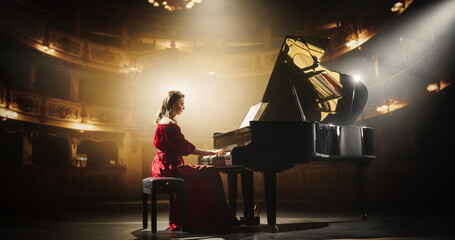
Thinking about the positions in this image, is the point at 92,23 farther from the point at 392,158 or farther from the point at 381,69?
the point at 392,158

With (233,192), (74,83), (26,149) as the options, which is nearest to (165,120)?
(233,192)

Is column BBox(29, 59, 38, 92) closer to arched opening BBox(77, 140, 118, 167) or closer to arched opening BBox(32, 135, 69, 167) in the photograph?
arched opening BBox(32, 135, 69, 167)

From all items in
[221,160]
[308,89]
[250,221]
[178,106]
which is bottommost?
[250,221]

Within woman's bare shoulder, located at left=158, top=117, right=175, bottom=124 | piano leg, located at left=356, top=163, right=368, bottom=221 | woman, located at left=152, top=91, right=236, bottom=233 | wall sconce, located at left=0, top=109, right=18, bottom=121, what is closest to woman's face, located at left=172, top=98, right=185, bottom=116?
woman, located at left=152, top=91, right=236, bottom=233

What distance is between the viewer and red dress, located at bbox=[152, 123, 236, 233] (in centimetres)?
352

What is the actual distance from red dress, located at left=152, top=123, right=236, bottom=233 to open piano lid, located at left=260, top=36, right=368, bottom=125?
3.12 feet

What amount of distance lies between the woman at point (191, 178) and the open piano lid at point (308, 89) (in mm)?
928

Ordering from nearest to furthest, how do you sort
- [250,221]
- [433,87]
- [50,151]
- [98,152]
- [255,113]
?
[250,221]
[255,113]
[433,87]
[50,151]
[98,152]

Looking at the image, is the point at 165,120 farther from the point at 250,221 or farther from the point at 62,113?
the point at 62,113

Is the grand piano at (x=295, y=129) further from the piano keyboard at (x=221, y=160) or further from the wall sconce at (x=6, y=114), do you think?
the wall sconce at (x=6, y=114)

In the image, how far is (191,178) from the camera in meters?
3.64

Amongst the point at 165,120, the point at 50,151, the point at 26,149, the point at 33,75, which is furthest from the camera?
the point at 50,151

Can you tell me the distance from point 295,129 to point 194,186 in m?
1.07

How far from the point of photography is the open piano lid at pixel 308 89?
4172mm
